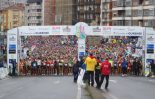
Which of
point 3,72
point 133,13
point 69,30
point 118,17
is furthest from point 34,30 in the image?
point 118,17

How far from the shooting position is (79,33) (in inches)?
2280

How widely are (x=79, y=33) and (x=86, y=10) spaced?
401 feet

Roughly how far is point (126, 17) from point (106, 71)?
101272 millimetres

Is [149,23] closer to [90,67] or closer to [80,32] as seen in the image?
[80,32]

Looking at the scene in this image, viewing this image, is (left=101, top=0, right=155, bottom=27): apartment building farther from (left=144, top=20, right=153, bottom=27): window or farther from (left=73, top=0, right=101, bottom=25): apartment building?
(left=73, top=0, right=101, bottom=25): apartment building

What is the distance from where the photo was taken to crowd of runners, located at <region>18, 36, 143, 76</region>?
5969 cm

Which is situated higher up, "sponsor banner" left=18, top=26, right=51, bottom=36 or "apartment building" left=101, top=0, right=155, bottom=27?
"apartment building" left=101, top=0, right=155, bottom=27

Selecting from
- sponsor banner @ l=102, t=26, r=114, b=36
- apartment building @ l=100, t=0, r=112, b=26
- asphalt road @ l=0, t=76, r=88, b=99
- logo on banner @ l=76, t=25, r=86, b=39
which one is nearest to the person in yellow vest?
asphalt road @ l=0, t=76, r=88, b=99

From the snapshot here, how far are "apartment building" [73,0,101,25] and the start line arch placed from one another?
114 m

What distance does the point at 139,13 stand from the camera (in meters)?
129

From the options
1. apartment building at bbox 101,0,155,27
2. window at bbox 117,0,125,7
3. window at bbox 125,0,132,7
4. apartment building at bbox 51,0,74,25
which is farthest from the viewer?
apartment building at bbox 51,0,74,25

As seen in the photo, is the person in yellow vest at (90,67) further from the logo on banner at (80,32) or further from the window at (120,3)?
the window at (120,3)

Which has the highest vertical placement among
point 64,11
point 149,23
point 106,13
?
point 64,11

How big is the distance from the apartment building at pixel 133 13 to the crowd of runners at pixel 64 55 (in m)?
57.4
